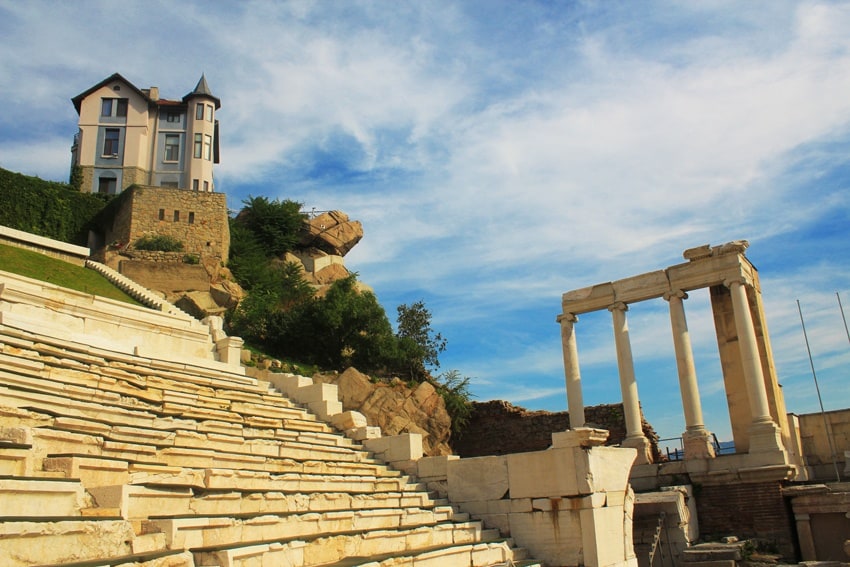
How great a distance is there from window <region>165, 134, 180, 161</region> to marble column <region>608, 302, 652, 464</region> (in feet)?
116

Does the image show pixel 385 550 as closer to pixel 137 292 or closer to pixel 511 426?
pixel 511 426

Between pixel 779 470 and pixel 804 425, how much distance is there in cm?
468

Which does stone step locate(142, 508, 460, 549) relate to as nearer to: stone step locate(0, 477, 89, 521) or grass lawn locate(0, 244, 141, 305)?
stone step locate(0, 477, 89, 521)

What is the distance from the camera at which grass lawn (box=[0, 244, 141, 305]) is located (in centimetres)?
2195

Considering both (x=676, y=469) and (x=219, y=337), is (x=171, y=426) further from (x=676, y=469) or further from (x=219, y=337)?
(x=676, y=469)

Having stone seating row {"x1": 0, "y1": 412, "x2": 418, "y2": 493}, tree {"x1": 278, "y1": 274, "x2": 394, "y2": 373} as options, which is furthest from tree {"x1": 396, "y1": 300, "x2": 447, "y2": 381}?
stone seating row {"x1": 0, "y1": 412, "x2": 418, "y2": 493}

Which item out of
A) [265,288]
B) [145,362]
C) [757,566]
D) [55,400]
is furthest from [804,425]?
[265,288]

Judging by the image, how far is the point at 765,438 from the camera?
18.2 m

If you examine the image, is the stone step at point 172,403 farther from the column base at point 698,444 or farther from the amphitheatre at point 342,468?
the column base at point 698,444

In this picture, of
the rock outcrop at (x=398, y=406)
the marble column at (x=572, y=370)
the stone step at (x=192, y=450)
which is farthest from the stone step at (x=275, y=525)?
the rock outcrop at (x=398, y=406)

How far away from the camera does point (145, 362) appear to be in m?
13.8

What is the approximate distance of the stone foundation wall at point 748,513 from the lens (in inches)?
652

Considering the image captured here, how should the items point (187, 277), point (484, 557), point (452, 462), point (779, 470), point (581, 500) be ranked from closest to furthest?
1. point (484, 557)
2. point (581, 500)
3. point (452, 462)
4. point (779, 470)
5. point (187, 277)

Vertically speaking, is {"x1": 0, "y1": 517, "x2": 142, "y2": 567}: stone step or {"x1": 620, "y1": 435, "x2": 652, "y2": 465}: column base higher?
{"x1": 620, "y1": 435, "x2": 652, "y2": 465}: column base
